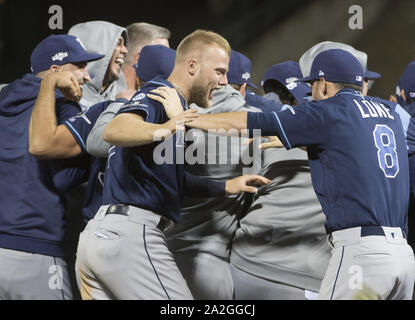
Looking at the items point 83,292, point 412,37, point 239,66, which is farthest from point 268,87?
point 412,37

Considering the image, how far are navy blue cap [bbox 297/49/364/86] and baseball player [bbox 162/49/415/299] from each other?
141 millimetres

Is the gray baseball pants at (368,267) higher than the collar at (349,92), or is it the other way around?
the collar at (349,92)

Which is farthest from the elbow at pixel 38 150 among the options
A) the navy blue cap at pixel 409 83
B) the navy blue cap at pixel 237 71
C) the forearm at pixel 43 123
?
the navy blue cap at pixel 409 83

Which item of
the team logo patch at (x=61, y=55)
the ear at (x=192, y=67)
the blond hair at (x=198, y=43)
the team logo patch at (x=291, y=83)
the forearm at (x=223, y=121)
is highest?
the blond hair at (x=198, y=43)

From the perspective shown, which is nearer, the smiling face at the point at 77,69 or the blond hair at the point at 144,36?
the smiling face at the point at 77,69

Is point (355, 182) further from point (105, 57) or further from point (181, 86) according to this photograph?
point (105, 57)

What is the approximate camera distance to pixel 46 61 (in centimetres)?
319

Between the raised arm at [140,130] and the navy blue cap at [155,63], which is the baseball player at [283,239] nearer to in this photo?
the navy blue cap at [155,63]

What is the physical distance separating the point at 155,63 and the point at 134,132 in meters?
0.86

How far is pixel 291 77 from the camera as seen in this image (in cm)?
409

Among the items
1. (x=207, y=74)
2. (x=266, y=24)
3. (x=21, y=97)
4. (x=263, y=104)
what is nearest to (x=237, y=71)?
(x=263, y=104)

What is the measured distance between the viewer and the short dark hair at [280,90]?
4193mm

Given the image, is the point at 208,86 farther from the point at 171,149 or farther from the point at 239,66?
the point at 239,66

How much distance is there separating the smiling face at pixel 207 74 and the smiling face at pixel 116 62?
47.4 inches
